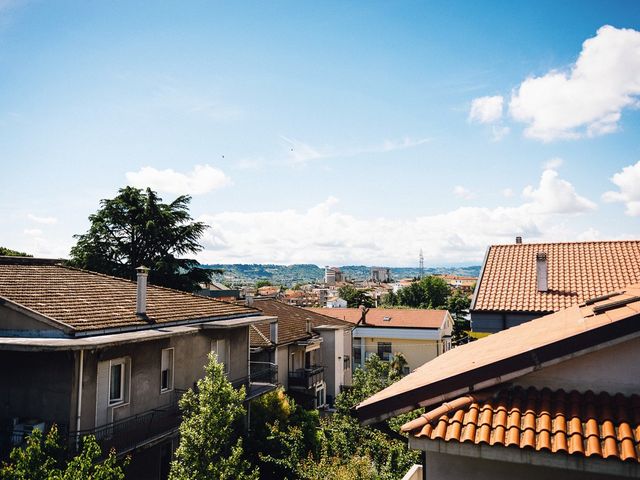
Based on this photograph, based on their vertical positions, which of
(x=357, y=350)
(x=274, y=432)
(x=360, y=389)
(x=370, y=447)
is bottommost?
(x=357, y=350)

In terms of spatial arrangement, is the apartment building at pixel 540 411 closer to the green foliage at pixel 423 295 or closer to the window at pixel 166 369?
the window at pixel 166 369

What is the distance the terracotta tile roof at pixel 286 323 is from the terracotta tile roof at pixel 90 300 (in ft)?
24.0

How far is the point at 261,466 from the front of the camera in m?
18.1

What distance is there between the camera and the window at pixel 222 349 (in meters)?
18.0

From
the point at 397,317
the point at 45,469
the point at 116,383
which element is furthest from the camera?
the point at 397,317

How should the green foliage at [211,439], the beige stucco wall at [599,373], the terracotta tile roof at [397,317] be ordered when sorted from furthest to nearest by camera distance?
1. the terracotta tile roof at [397,317]
2. the green foliage at [211,439]
3. the beige stucco wall at [599,373]

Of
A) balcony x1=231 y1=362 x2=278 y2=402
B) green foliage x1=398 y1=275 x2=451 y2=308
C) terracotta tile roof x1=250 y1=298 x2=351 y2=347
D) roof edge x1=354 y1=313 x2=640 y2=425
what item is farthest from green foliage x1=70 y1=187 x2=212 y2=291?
green foliage x1=398 y1=275 x2=451 y2=308

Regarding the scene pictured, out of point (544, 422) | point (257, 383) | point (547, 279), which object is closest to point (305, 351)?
point (257, 383)

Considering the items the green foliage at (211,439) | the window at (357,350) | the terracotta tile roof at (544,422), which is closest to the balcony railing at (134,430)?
the green foliage at (211,439)

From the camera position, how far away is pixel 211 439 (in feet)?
33.6

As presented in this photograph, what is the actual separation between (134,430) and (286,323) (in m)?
19.5

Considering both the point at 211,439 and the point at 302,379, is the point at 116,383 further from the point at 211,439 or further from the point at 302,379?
the point at 302,379

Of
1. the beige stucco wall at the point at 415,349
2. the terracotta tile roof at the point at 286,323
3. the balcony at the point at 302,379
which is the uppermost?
the terracotta tile roof at the point at 286,323

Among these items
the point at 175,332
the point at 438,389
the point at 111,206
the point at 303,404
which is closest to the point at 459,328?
the point at 303,404
